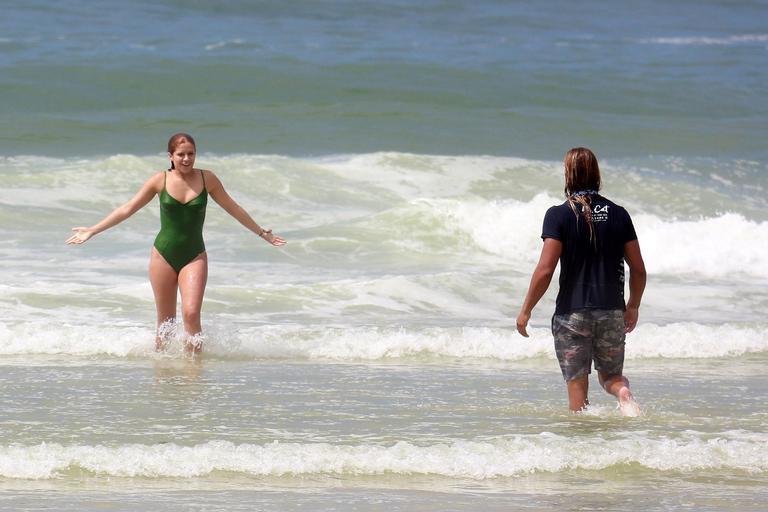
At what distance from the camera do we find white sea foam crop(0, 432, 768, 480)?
571 centimetres

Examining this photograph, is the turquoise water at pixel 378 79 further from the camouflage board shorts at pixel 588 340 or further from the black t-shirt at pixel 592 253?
the black t-shirt at pixel 592 253

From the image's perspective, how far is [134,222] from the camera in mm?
15148

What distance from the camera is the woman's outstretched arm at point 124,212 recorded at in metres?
8.27

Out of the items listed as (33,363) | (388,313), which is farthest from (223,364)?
(388,313)

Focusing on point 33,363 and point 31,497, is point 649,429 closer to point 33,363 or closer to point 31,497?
point 31,497

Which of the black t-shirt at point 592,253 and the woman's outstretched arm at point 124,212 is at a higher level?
the woman's outstretched arm at point 124,212

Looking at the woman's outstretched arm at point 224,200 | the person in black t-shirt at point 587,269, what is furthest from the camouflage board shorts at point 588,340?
the woman's outstretched arm at point 224,200

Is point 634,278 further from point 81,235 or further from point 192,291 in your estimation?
point 81,235

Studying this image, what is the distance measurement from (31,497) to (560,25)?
37697 millimetres

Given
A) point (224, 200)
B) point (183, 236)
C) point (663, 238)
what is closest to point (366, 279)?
point (224, 200)

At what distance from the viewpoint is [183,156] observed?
27.2 feet

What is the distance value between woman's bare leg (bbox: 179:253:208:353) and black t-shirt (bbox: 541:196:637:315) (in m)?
3.00

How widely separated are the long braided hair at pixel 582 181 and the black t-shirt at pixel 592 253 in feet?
0.07

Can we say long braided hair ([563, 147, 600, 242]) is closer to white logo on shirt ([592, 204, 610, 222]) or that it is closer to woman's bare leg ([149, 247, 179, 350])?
white logo on shirt ([592, 204, 610, 222])
